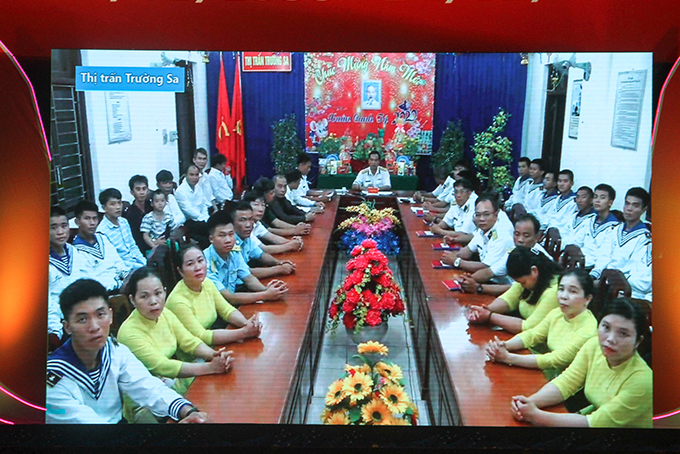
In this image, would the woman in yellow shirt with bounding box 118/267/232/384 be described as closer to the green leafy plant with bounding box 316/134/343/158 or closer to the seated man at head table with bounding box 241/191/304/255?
the seated man at head table with bounding box 241/191/304/255

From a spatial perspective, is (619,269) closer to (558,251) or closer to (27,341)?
(558,251)

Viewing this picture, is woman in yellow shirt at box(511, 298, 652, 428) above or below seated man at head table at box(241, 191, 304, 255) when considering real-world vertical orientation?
below

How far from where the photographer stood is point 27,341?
2.76m

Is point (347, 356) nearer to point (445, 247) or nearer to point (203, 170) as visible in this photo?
point (445, 247)

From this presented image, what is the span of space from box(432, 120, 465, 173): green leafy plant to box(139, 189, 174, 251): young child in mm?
1344

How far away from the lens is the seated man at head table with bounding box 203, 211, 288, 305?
2.71m

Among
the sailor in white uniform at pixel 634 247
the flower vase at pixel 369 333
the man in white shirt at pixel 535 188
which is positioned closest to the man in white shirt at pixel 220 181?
the flower vase at pixel 369 333

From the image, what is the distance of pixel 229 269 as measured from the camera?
275cm

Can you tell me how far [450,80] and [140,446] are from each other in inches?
92.0

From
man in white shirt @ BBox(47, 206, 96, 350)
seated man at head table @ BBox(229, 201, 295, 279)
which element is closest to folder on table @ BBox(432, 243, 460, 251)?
seated man at head table @ BBox(229, 201, 295, 279)

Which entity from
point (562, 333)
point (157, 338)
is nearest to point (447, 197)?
point (562, 333)

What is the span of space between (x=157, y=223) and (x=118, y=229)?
0.18 meters

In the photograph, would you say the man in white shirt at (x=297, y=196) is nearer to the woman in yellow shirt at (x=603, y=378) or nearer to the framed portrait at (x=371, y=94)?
the framed portrait at (x=371, y=94)

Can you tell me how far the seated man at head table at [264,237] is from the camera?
2.83 meters
